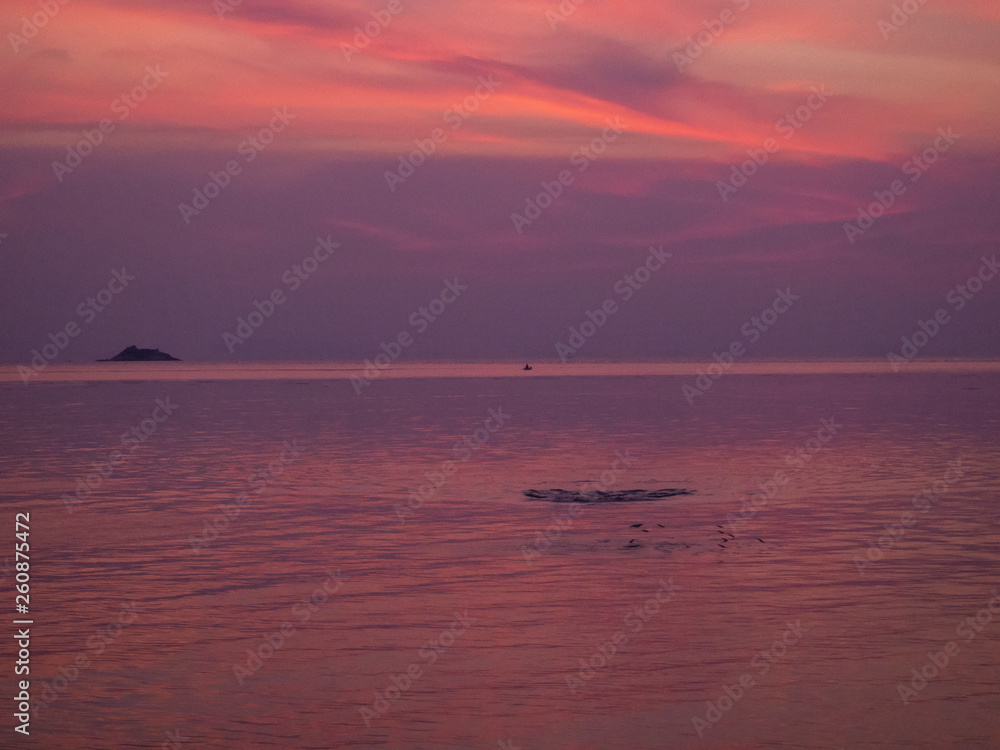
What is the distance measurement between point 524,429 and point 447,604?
113 feet

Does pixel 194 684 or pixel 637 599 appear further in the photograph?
pixel 637 599

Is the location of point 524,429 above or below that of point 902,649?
above

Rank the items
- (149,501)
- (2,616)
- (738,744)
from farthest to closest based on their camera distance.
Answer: (149,501), (2,616), (738,744)

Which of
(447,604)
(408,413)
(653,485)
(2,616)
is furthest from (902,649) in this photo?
(408,413)

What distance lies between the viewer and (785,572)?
1861cm

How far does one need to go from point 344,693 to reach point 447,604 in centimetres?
411

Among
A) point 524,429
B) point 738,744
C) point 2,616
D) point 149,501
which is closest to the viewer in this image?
point 738,744

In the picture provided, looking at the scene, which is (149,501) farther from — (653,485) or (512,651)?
(512,651)

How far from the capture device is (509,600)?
54.8 ft

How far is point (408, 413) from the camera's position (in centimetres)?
6506

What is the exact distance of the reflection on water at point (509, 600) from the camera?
38.8ft

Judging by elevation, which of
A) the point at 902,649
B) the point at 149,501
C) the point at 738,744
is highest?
the point at 149,501

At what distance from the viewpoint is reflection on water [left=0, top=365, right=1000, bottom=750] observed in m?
11.8

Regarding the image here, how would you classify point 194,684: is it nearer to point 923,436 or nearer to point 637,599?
point 637,599
